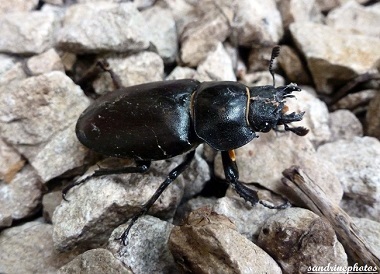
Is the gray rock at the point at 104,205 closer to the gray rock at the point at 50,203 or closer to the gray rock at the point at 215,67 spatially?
the gray rock at the point at 50,203

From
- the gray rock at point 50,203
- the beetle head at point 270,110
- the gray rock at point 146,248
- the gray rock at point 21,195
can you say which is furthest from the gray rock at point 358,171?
the gray rock at point 21,195

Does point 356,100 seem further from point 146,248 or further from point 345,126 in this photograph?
point 146,248

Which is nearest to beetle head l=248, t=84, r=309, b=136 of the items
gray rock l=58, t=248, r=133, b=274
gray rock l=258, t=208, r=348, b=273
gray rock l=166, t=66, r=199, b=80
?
gray rock l=258, t=208, r=348, b=273

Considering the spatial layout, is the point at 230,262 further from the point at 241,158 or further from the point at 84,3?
the point at 84,3

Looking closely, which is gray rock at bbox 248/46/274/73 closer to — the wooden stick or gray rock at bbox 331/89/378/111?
gray rock at bbox 331/89/378/111

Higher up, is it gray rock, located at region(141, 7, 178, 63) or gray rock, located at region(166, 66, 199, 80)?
gray rock, located at region(141, 7, 178, 63)

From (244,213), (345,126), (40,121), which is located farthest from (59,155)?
(345,126)

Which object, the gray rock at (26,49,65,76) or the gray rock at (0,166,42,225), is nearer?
the gray rock at (0,166,42,225)
